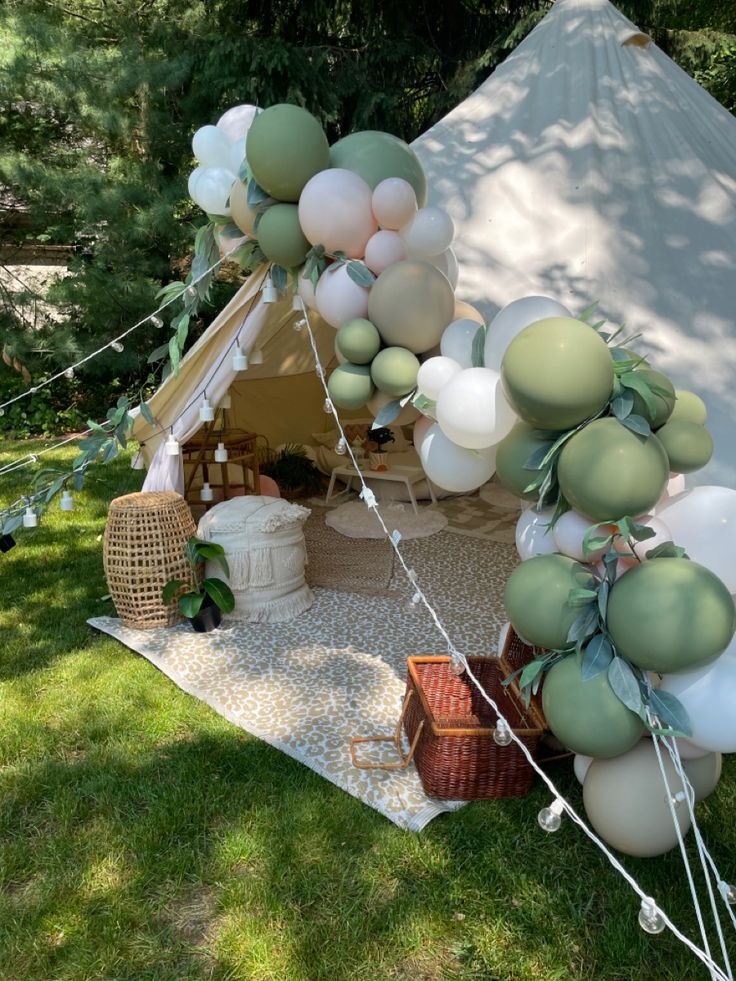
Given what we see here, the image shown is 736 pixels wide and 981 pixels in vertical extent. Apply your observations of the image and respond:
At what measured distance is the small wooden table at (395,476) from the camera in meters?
5.00

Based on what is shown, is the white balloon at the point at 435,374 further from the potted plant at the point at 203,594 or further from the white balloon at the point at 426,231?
the potted plant at the point at 203,594

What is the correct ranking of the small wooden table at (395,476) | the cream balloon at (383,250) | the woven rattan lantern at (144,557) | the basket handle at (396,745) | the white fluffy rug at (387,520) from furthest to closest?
the small wooden table at (395,476)
the white fluffy rug at (387,520)
the woven rattan lantern at (144,557)
the basket handle at (396,745)
the cream balloon at (383,250)

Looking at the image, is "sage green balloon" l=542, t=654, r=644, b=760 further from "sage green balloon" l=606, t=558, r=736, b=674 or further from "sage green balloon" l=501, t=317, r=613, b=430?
"sage green balloon" l=501, t=317, r=613, b=430

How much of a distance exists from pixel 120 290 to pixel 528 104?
4.68 m

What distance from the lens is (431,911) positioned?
1828 millimetres

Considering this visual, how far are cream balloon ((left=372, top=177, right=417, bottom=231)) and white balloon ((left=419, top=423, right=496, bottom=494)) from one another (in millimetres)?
593

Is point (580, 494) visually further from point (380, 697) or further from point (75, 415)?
point (75, 415)

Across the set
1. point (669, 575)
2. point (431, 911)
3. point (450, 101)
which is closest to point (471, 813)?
point (431, 911)

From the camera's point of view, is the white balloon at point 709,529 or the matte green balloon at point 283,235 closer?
the white balloon at point 709,529

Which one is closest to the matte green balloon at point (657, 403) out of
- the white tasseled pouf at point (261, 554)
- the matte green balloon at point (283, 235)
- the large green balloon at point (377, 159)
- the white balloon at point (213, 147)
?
the large green balloon at point (377, 159)

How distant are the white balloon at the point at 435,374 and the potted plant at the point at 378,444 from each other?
3441 mm

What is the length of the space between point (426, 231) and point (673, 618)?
4.10 ft

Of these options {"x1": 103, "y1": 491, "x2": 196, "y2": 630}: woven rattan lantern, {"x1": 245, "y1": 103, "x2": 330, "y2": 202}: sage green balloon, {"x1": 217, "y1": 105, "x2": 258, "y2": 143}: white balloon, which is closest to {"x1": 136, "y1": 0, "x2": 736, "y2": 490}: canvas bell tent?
{"x1": 103, "y1": 491, "x2": 196, "y2": 630}: woven rattan lantern

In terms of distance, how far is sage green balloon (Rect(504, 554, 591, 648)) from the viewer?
1.46 meters
